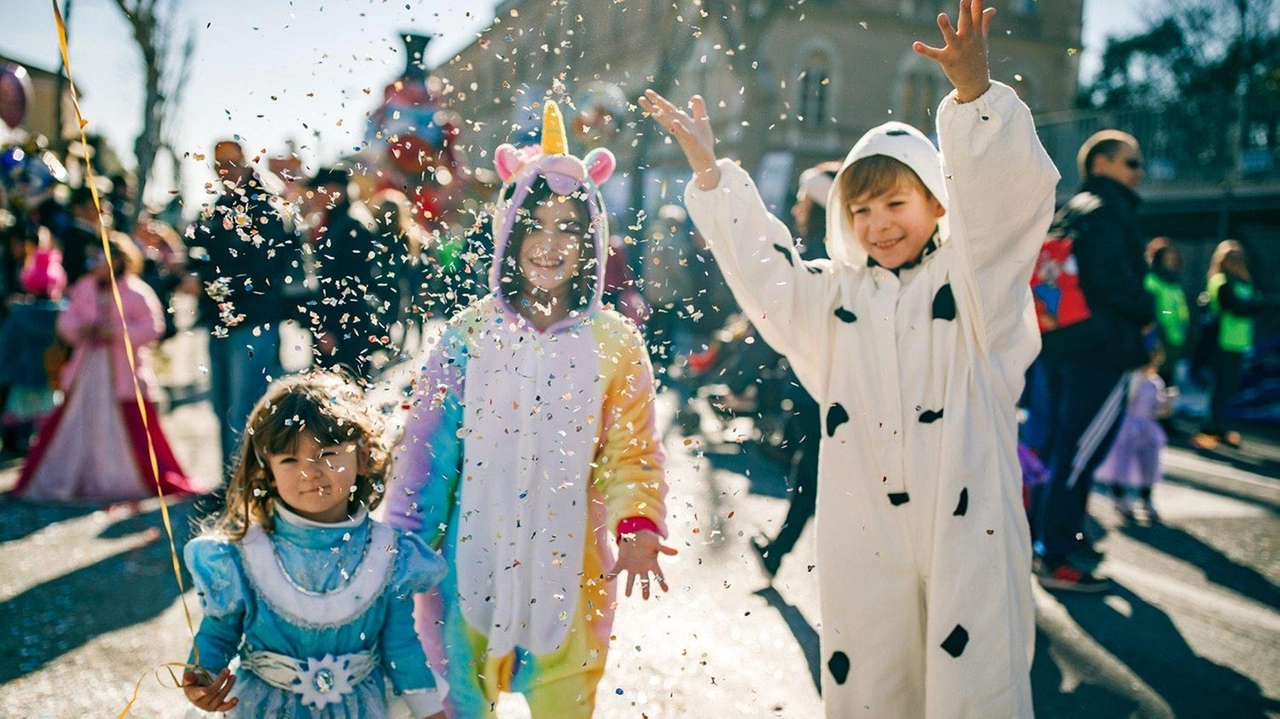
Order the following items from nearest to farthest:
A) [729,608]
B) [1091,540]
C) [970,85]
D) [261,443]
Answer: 1. [970,85]
2. [261,443]
3. [729,608]
4. [1091,540]

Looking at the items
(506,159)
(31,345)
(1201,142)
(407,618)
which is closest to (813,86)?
(506,159)

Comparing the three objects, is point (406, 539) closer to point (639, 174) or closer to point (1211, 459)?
point (639, 174)

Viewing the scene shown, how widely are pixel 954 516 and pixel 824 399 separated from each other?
0.45m

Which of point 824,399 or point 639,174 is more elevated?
point 639,174

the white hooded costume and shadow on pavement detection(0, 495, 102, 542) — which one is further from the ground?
the white hooded costume

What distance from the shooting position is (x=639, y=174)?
2.39m

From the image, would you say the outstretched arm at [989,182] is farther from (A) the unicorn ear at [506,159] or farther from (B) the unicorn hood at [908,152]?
(A) the unicorn ear at [506,159]

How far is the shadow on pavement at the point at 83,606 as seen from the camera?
3.69 metres

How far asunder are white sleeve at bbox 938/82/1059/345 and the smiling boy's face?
0.18m

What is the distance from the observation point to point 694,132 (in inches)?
97.0

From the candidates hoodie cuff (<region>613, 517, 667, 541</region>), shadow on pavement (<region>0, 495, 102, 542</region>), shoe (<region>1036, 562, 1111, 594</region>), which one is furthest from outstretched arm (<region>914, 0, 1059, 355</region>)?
shadow on pavement (<region>0, 495, 102, 542</region>)

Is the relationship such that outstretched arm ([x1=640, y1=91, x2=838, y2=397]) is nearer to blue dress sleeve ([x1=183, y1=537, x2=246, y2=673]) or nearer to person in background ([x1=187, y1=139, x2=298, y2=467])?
person in background ([x1=187, y1=139, x2=298, y2=467])

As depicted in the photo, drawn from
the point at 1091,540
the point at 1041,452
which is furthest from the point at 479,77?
the point at 1091,540

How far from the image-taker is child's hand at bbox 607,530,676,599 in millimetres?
2207
